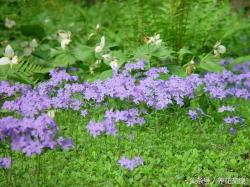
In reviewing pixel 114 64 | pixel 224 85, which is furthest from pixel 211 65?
pixel 114 64

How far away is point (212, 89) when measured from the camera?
14.6ft

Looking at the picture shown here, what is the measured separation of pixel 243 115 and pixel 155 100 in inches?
39.1

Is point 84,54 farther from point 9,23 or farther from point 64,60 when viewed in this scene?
point 9,23

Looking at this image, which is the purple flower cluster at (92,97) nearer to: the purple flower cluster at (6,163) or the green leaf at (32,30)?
the purple flower cluster at (6,163)

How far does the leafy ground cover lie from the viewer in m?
3.45

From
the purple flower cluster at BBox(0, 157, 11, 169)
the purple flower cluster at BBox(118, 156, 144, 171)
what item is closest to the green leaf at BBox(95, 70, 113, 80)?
the purple flower cluster at BBox(118, 156, 144, 171)

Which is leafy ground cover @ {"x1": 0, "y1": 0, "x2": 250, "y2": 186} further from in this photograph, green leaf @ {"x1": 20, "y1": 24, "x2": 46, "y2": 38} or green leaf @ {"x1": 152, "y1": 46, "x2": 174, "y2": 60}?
green leaf @ {"x1": 20, "y1": 24, "x2": 46, "y2": 38}

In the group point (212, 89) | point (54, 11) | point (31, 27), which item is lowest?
point (54, 11)

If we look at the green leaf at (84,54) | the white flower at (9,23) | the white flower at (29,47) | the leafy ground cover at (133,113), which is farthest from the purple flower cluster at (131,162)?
the white flower at (9,23)

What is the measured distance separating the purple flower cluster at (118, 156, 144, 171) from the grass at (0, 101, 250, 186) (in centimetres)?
10

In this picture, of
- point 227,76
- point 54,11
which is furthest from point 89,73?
point 54,11

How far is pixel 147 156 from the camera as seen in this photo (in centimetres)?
383

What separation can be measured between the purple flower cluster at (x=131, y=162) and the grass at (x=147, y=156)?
0.32 ft

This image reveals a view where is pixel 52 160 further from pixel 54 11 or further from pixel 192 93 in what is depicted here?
pixel 54 11
